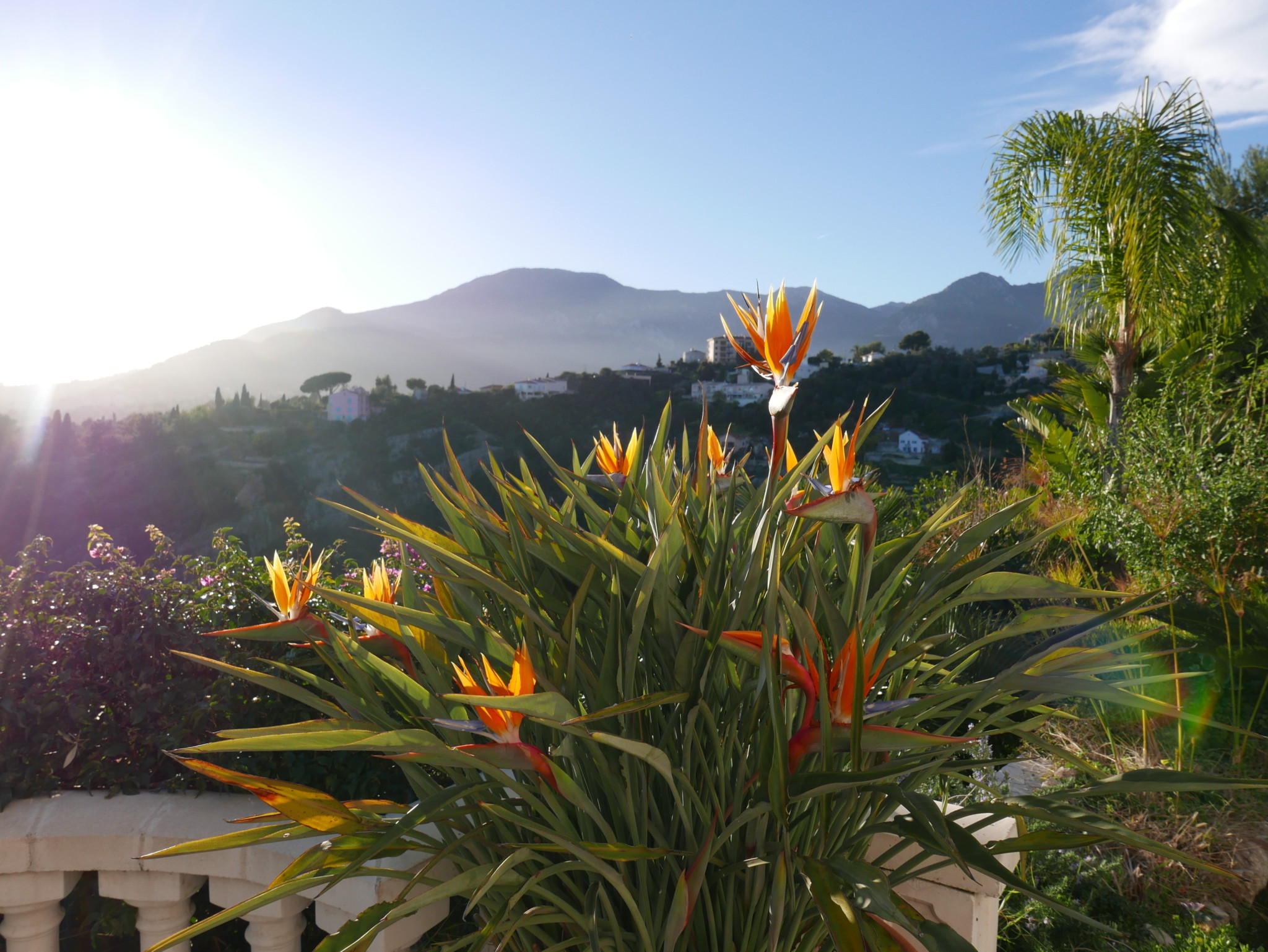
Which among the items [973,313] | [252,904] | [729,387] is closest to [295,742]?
[252,904]

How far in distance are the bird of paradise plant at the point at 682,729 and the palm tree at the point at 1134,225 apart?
5619mm

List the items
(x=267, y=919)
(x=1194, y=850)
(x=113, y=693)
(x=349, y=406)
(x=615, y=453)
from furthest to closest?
(x=349, y=406), (x=1194, y=850), (x=113, y=693), (x=615, y=453), (x=267, y=919)

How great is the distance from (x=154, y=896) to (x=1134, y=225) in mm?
6966

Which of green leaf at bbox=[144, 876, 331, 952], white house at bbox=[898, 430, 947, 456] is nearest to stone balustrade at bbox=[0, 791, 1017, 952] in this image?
green leaf at bbox=[144, 876, 331, 952]

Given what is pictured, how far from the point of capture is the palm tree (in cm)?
572

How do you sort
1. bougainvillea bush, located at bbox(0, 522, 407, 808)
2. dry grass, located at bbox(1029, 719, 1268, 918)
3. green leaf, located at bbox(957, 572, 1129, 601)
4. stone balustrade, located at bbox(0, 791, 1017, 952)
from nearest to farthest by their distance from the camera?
green leaf, located at bbox(957, 572, 1129, 601) → stone balustrade, located at bbox(0, 791, 1017, 952) → bougainvillea bush, located at bbox(0, 522, 407, 808) → dry grass, located at bbox(1029, 719, 1268, 918)

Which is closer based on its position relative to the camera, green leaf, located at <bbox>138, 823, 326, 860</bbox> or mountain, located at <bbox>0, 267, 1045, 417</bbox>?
green leaf, located at <bbox>138, 823, 326, 860</bbox>

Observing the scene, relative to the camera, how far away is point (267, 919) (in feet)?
3.51

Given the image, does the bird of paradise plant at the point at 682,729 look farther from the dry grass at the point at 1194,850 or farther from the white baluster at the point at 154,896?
the dry grass at the point at 1194,850

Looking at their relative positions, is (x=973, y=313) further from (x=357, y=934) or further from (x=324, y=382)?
(x=357, y=934)

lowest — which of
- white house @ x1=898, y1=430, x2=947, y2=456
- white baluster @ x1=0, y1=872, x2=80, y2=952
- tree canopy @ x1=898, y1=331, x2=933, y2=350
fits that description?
white house @ x1=898, y1=430, x2=947, y2=456

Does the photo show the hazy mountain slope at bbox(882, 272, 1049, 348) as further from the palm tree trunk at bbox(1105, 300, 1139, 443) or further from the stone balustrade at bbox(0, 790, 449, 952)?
the stone balustrade at bbox(0, 790, 449, 952)

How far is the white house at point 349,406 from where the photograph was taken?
2854 centimetres

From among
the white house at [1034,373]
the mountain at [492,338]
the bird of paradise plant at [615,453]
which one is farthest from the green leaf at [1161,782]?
the mountain at [492,338]
